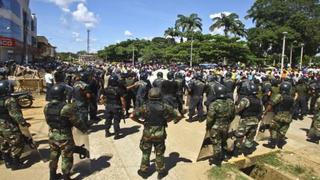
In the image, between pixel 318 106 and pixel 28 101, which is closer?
pixel 318 106

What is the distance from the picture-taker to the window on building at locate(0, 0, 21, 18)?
3659cm

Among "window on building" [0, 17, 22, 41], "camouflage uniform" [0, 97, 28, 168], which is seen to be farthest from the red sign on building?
"camouflage uniform" [0, 97, 28, 168]

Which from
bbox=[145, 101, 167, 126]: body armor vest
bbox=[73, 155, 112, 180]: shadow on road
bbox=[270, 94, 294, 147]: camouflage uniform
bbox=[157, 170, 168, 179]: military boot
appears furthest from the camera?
bbox=[270, 94, 294, 147]: camouflage uniform

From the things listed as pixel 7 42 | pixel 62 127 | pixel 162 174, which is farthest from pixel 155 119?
pixel 7 42

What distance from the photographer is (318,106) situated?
31.7 ft

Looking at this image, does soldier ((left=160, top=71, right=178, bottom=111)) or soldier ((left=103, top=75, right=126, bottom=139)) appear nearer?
soldier ((left=103, top=75, right=126, bottom=139))

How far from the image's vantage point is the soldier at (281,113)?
8523 millimetres

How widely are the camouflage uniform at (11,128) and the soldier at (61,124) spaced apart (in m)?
1.02

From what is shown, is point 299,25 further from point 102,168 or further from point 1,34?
point 102,168

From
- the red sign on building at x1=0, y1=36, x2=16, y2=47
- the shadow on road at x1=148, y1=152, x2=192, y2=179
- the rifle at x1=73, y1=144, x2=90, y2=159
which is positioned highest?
the red sign on building at x1=0, y1=36, x2=16, y2=47

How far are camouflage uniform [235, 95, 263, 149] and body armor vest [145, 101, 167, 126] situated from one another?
7.94 feet

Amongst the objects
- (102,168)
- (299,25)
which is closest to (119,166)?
(102,168)

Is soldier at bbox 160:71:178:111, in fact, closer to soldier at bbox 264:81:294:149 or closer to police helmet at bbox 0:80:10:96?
soldier at bbox 264:81:294:149

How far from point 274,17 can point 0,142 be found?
5961 cm
